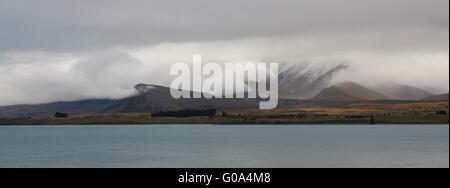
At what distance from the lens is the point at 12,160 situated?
323ft
